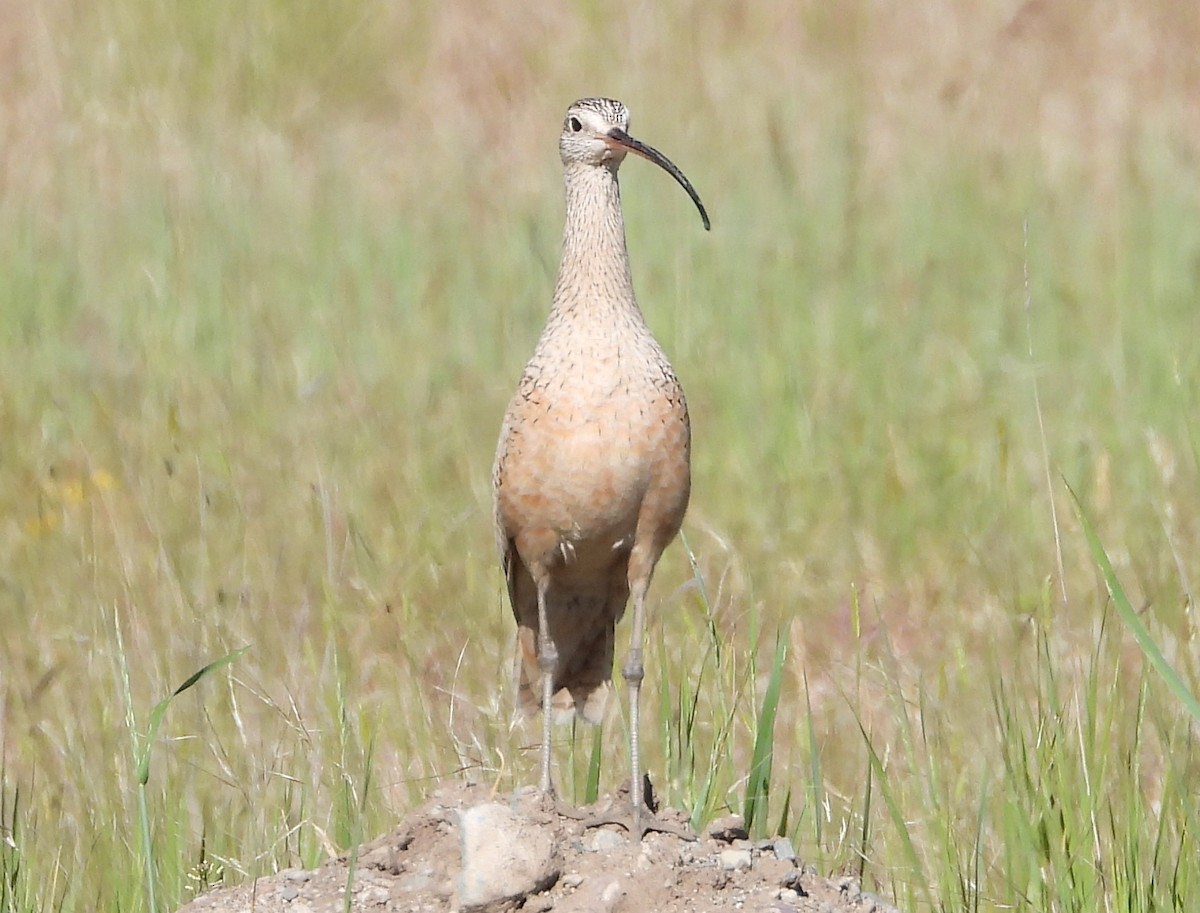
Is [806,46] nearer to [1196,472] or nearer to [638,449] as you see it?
[1196,472]

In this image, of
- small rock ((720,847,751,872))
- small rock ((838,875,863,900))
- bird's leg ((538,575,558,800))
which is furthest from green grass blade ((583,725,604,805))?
small rock ((838,875,863,900))

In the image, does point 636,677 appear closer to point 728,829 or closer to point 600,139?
point 728,829

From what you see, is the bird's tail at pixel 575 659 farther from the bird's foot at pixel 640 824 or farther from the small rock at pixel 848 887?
the small rock at pixel 848 887

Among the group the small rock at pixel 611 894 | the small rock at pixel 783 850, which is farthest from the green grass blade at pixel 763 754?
the small rock at pixel 611 894

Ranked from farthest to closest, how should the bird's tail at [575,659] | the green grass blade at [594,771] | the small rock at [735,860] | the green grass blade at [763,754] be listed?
1. the bird's tail at [575,659]
2. the green grass blade at [594,771]
3. the green grass blade at [763,754]
4. the small rock at [735,860]

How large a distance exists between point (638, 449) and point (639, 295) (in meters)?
5.02

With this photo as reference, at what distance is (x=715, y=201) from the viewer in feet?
35.4

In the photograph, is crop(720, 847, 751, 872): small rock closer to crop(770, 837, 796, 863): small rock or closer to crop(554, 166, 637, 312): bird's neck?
crop(770, 837, 796, 863): small rock

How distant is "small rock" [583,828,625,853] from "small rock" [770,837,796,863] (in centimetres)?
30

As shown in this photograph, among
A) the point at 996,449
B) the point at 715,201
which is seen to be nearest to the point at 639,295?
the point at 715,201

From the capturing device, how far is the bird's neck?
15.8 ft

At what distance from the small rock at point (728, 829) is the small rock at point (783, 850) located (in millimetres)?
103

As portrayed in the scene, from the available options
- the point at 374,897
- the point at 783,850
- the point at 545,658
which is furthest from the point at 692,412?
the point at 374,897

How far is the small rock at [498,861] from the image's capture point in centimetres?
391
